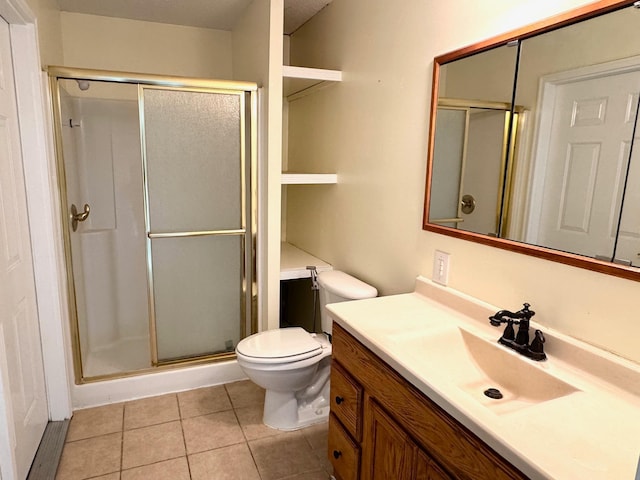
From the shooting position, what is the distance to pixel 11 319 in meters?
1.68

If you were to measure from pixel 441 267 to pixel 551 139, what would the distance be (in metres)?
0.65

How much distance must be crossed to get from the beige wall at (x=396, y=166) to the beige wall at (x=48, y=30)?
151 centimetres

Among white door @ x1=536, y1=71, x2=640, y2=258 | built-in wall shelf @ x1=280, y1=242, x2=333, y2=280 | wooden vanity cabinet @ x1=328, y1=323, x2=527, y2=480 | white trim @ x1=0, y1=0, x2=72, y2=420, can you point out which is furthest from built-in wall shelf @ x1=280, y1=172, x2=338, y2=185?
white door @ x1=536, y1=71, x2=640, y2=258

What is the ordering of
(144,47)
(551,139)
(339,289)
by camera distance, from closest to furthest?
(551,139)
(339,289)
(144,47)

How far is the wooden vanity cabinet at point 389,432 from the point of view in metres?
0.99

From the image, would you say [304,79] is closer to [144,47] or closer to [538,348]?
[144,47]

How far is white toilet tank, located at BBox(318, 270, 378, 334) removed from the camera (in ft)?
6.81

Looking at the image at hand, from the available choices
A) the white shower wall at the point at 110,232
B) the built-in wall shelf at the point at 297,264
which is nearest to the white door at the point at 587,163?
the built-in wall shelf at the point at 297,264

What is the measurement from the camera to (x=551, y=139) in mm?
1259

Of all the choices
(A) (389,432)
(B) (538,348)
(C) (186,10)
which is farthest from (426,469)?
(C) (186,10)

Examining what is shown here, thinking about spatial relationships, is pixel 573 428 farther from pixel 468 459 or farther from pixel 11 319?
pixel 11 319

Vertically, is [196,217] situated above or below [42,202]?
below

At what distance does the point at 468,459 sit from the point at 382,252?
1.23m

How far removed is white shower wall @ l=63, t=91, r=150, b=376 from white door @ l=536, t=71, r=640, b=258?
2.45m
